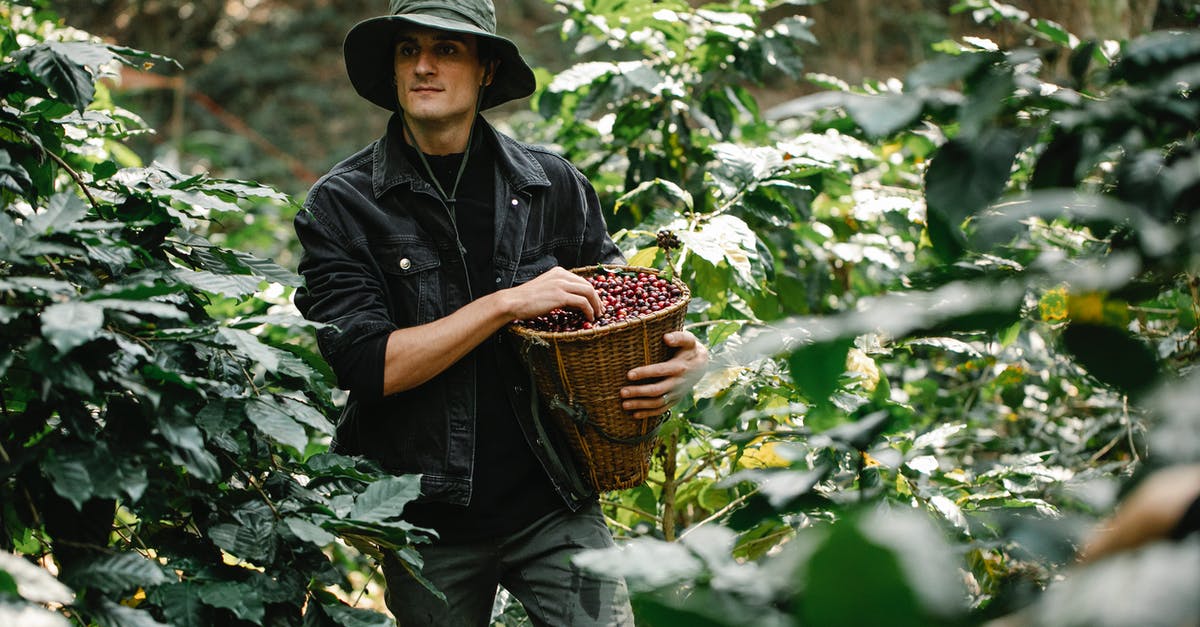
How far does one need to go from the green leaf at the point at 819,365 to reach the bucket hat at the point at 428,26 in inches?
56.4

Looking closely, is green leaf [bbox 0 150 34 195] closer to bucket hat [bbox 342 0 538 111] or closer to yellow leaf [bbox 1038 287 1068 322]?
bucket hat [bbox 342 0 538 111]

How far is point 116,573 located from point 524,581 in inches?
37.1

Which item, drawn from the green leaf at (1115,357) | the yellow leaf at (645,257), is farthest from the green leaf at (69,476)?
the yellow leaf at (645,257)

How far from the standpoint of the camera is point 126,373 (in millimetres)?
1253

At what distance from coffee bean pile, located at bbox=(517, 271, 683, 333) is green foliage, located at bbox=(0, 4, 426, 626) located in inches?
16.9

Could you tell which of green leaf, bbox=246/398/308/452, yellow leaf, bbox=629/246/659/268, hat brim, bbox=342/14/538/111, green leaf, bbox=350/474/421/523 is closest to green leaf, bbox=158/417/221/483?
green leaf, bbox=246/398/308/452

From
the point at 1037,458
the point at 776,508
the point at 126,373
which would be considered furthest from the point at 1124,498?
the point at 1037,458

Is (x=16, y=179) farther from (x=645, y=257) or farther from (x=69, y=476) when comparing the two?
(x=645, y=257)

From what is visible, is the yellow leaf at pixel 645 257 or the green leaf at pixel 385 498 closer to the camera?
the green leaf at pixel 385 498

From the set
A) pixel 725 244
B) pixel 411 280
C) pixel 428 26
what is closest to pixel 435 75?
pixel 428 26

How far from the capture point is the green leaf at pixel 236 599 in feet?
4.17

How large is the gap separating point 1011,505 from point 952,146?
1253 millimetres

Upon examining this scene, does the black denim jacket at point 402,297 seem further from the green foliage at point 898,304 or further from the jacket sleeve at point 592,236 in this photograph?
the green foliage at point 898,304

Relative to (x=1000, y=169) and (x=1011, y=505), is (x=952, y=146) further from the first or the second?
(x=1011, y=505)
